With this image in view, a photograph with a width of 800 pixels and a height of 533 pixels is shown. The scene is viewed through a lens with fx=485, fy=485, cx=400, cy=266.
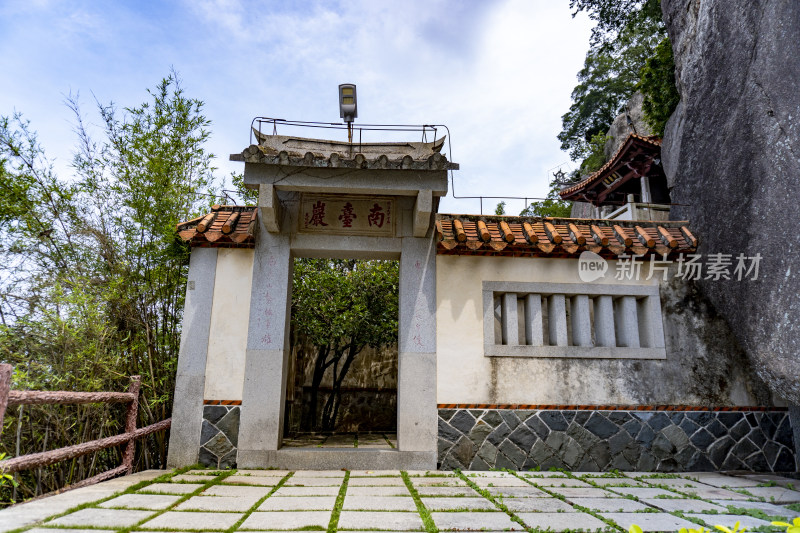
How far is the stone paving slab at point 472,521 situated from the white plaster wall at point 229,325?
105 inches

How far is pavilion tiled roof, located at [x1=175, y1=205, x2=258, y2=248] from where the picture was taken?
5109mm

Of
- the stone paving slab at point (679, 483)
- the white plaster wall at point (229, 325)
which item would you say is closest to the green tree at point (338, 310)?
the white plaster wall at point (229, 325)

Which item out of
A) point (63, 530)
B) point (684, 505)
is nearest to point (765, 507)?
point (684, 505)

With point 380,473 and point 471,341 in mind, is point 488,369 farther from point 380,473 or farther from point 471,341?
point 380,473

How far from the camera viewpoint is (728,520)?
3.27m

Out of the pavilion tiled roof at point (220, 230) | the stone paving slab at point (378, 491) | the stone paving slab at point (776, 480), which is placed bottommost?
the stone paving slab at point (776, 480)

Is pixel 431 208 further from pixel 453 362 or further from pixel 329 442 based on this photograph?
pixel 329 442

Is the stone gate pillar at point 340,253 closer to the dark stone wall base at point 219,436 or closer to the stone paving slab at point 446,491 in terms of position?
the dark stone wall base at point 219,436

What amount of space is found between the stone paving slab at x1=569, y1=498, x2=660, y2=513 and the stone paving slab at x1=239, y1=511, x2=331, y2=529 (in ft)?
6.24

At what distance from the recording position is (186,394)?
4922 mm

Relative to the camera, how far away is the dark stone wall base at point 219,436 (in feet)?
15.9

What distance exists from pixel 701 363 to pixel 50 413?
6.40m

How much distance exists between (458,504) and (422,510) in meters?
0.34

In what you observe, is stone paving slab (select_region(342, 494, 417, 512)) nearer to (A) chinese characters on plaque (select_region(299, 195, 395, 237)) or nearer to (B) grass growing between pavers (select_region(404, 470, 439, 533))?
(B) grass growing between pavers (select_region(404, 470, 439, 533))
